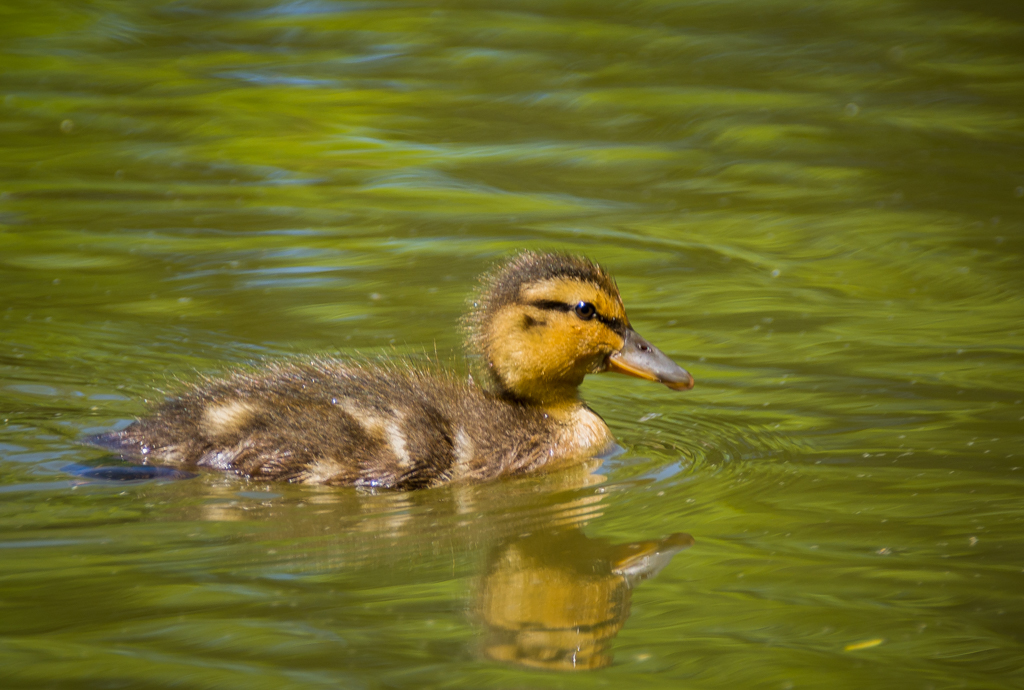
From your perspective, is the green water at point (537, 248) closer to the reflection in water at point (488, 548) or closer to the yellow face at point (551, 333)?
the reflection in water at point (488, 548)

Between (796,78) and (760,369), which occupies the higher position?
(796,78)

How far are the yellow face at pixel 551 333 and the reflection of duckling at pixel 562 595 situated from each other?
907 mm

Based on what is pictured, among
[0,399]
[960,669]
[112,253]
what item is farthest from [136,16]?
[960,669]

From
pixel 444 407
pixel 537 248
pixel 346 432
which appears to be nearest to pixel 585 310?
pixel 444 407

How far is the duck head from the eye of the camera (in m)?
4.63

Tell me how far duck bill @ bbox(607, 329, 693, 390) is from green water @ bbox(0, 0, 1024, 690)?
22cm

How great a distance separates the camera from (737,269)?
6648 mm

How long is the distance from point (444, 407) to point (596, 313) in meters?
0.60

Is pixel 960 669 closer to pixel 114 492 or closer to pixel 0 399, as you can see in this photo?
pixel 114 492

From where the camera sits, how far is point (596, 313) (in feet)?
15.3

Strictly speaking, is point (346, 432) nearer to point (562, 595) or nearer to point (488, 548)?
point (488, 548)

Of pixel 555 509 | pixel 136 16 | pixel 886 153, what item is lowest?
pixel 555 509

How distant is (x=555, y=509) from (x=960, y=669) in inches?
53.4

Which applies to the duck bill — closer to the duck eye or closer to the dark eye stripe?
the dark eye stripe
